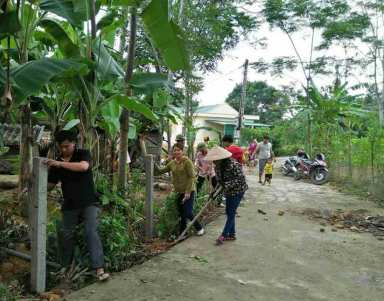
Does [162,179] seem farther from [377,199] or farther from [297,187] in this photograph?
[377,199]

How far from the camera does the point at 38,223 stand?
3.87 meters

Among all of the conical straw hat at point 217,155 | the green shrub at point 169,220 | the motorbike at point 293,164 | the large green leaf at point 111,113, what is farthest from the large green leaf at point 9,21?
the motorbike at point 293,164

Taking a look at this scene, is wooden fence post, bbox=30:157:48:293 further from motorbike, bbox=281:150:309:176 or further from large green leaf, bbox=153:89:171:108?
motorbike, bbox=281:150:309:176

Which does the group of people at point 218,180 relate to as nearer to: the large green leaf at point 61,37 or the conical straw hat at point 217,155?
the conical straw hat at point 217,155

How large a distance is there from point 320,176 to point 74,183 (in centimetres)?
1196

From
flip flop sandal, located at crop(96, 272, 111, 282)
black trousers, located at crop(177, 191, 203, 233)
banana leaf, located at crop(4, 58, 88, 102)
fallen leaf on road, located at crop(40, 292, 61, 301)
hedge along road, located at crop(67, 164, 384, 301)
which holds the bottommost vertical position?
hedge along road, located at crop(67, 164, 384, 301)

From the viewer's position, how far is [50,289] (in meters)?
4.09

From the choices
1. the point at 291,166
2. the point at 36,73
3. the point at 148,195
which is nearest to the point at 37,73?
the point at 36,73

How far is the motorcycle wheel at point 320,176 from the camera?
14641 millimetres

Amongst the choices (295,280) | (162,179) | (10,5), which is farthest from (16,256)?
(162,179)

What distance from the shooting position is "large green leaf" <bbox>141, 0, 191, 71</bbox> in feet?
13.0

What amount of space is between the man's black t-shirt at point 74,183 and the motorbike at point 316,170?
11755 mm

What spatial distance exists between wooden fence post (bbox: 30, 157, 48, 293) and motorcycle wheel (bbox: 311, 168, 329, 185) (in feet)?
40.1

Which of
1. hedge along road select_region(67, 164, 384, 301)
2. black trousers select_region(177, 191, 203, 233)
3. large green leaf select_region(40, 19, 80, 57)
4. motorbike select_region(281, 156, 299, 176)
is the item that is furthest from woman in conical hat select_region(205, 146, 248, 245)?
motorbike select_region(281, 156, 299, 176)
